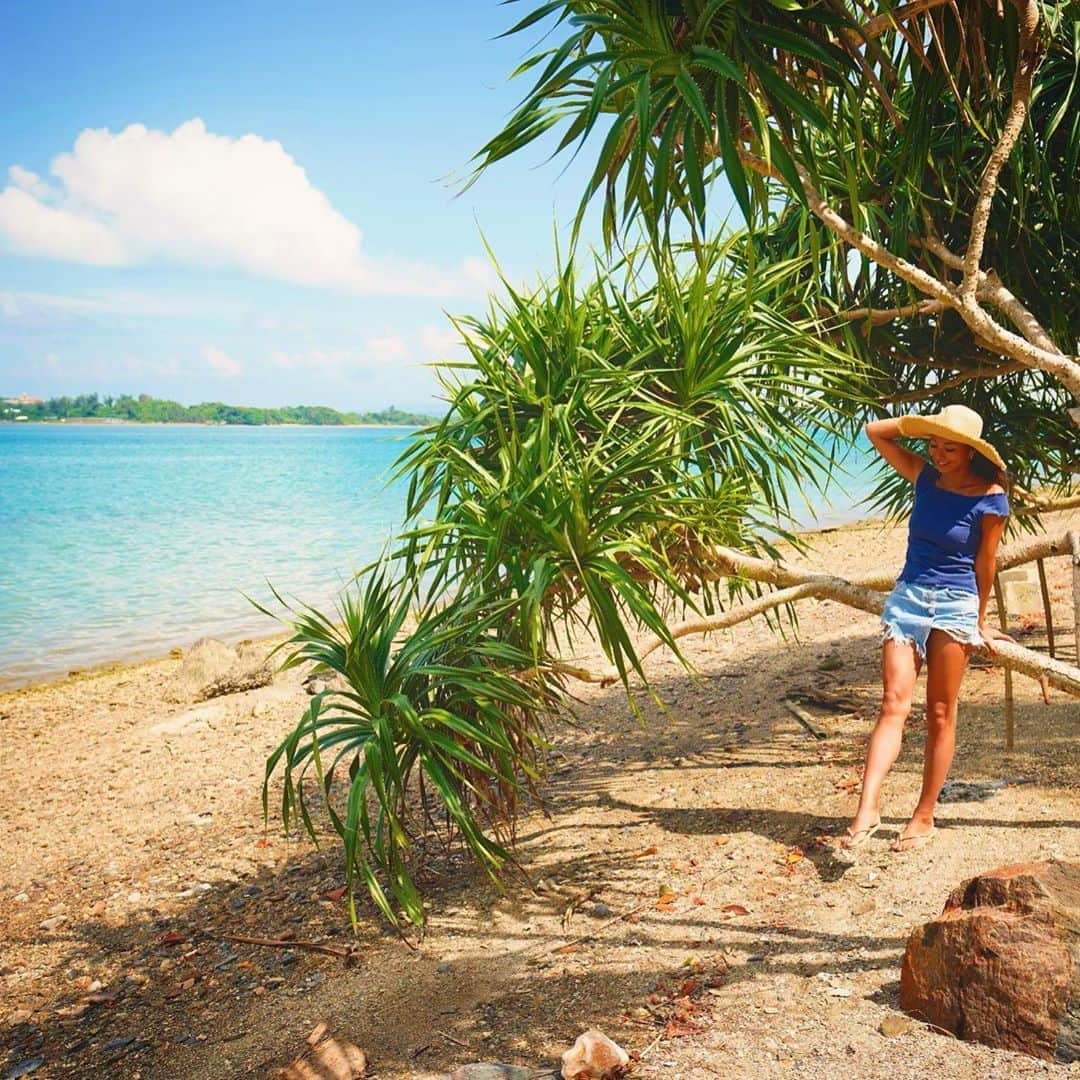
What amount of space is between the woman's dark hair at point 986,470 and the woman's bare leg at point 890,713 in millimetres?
660

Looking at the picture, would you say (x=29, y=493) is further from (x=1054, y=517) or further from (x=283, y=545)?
(x=1054, y=517)

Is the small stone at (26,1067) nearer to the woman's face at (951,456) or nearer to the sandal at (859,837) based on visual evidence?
the sandal at (859,837)

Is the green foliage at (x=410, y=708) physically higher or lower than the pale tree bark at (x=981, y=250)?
lower

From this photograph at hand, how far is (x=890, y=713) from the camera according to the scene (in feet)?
12.6

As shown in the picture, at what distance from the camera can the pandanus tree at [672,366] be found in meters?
3.23

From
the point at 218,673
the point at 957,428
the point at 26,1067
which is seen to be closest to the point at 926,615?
the point at 957,428

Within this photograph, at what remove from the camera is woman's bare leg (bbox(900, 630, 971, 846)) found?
3836 mm

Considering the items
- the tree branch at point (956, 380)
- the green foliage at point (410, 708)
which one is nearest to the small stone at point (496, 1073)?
the green foliage at point (410, 708)

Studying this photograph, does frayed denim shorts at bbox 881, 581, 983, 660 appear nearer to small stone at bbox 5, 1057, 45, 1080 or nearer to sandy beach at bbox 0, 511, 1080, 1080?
sandy beach at bbox 0, 511, 1080, 1080

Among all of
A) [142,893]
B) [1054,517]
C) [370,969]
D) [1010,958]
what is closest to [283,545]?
[1054,517]

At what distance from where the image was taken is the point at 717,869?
14.2 feet

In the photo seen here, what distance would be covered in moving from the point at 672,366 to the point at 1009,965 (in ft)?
7.97

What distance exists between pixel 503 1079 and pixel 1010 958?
1.38 meters

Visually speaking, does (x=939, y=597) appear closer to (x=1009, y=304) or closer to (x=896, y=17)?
(x=1009, y=304)
